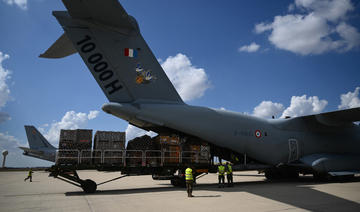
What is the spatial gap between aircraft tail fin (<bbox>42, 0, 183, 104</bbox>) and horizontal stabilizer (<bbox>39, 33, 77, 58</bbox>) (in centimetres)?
23

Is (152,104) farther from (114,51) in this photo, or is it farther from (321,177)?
(321,177)

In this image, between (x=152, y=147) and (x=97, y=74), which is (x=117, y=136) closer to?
(x=152, y=147)

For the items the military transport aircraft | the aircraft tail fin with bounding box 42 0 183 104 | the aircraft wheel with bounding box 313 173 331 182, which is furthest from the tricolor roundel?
the aircraft tail fin with bounding box 42 0 183 104

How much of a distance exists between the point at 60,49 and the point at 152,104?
4.18 metres

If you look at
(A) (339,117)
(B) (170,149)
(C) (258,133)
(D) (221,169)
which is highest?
(A) (339,117)

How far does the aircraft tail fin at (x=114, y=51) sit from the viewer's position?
8742 mm

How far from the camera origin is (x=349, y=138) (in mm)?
13859

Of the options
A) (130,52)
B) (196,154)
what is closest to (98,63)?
(130,52)

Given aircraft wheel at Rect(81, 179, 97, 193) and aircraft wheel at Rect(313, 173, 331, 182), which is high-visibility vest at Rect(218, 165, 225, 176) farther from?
aircraft wheel at Rect(313, 173, 331, 182)

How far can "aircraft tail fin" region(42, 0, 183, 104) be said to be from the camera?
8.74 m

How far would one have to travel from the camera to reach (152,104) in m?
9.60

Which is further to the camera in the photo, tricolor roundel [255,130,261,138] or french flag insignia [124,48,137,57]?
tricolor roundel [255,130,261,138]

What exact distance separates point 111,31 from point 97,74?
1.71 metres

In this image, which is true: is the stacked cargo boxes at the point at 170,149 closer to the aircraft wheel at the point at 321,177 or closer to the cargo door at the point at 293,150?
the cargo door at the point at 293,150
